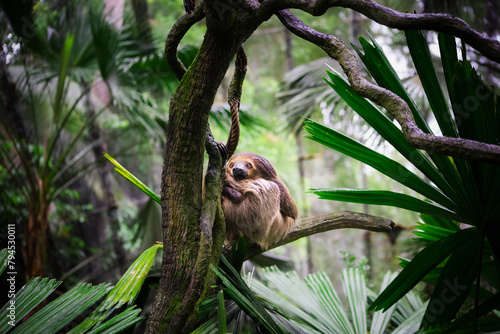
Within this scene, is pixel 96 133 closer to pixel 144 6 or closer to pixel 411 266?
pixel 144 6

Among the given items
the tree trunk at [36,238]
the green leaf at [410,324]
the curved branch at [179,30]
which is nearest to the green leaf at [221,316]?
the curved branch at [179,30]

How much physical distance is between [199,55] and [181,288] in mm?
891

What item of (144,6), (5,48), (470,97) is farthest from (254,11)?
(144,6)

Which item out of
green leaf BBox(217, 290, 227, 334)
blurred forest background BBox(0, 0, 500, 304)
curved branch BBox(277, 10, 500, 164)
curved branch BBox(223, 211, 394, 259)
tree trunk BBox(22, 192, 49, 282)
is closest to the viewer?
curved branch BBox(277, 10, 500, 164)

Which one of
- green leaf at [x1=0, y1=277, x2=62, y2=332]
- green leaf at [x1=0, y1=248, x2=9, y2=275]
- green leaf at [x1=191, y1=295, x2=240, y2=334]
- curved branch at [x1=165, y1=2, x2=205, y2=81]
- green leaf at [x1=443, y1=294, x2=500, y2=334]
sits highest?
curved branch at [x1=165, y1=2, x2=205, y2=81]

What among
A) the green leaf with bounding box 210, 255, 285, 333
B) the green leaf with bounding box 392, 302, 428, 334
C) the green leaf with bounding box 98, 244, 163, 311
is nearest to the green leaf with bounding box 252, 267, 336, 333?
the green leaf with bounding box 392, 302, 428, 334

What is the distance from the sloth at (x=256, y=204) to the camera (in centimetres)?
194

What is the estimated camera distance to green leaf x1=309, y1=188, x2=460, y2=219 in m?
1.36

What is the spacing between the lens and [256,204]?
1.95 meters

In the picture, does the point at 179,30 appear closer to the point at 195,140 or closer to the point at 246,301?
the point at 195,140

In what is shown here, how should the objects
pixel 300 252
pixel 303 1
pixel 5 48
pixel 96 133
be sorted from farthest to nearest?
pixel 300 252 < pixel 96 133 < pixel 5 48 < pixel 303 1

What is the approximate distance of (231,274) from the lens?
1.48 meters

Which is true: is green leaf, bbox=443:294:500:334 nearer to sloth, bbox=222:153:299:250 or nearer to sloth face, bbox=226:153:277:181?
sloth, bbox=222:153:299:250

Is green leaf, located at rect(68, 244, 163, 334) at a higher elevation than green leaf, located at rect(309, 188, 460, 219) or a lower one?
lower
